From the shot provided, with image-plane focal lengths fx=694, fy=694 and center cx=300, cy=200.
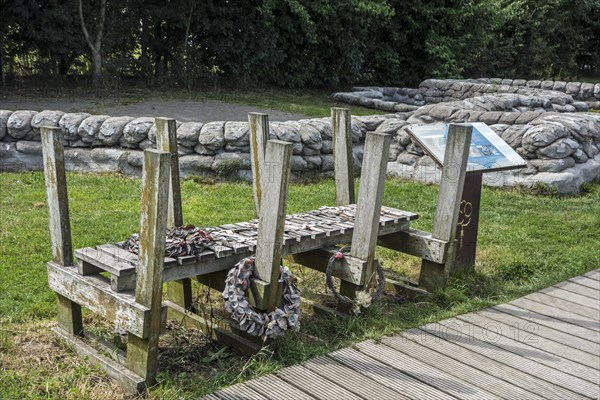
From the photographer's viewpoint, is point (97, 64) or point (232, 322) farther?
point (97, 64)

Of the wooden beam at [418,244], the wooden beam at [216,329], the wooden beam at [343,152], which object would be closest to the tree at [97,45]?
the wooden beam at [343,152]

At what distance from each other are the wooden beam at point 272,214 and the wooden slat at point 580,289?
8.01 ft

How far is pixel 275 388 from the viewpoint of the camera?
10.6ft

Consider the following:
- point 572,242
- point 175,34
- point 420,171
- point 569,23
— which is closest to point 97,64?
point 175,34

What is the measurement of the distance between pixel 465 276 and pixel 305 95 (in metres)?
12.4

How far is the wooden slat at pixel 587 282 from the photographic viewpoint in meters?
4.95

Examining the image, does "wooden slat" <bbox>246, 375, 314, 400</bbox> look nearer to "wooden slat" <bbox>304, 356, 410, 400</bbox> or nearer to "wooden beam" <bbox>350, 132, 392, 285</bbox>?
"wooden slat" <bbox>304, 356, 410, 400</bbox>

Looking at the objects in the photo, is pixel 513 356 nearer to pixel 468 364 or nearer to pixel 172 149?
pixel 468 364

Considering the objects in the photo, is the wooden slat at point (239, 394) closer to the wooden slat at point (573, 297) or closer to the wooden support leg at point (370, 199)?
the wooden support leg at point (370, 199)

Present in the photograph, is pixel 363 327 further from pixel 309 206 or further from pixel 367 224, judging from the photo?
Result: pixel 309 206

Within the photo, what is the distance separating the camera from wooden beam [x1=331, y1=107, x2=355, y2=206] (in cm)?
469

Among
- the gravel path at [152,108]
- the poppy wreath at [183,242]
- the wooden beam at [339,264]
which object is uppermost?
the poppy wreath at [183,242]

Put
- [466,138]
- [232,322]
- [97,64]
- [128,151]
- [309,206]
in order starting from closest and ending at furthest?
1. [232,322]
2. [466,138]
3. [309,206]
4. [128,151]
5. [97,64]

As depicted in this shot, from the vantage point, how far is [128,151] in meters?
7.58
